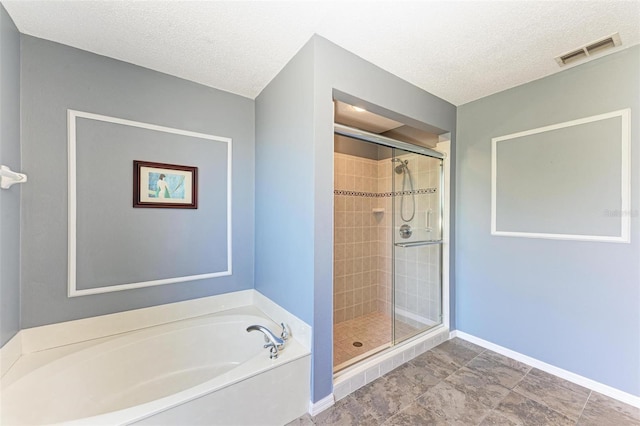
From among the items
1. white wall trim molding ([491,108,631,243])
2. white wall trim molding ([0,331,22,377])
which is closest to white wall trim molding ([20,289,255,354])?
white wall trim molding ([0,331,22,377])

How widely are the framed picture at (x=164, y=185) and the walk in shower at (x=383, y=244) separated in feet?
4.24

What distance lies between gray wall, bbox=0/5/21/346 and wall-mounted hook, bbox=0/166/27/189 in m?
0.05

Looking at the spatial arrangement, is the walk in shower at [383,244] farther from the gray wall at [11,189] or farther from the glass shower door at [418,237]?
the gray wall at [11,189]

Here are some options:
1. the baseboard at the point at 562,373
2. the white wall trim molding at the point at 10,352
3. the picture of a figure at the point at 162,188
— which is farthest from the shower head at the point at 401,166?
the white wall trim molding at the point at 10,352

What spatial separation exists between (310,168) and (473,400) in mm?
1876

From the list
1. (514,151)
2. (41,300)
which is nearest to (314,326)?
(41,300)

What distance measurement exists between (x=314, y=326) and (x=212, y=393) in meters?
0.63

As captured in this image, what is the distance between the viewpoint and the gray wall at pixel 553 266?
1.63m

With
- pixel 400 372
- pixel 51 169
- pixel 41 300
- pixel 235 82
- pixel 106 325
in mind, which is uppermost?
pixel 235 82

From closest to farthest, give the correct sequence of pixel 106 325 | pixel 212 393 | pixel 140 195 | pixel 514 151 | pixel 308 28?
pixel 212 393 < pixel 308 28 < pixel 106 325 < pixel 140 195 < pixel 514 151

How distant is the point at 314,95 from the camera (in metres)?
1.53

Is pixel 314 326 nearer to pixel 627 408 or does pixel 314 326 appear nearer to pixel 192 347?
pixel 192 347

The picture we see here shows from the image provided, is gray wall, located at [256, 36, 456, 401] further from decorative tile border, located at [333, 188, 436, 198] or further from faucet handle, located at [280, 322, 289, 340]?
decorative tile border, located at [333, 188, 436, 198]

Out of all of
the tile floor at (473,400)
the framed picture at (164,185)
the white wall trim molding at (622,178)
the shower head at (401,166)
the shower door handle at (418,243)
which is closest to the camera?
the tile floor at (473,400)
